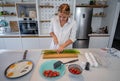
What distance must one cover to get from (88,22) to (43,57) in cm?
203

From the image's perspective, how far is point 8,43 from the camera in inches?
97.0

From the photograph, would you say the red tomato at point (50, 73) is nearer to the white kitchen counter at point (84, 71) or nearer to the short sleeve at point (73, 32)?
the white kitchen counter at point (84, 71)

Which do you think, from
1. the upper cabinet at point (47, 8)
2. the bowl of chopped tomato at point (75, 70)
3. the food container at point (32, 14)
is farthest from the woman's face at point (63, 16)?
the food container at point (32, 14)

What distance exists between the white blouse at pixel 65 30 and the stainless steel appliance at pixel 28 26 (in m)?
1.01

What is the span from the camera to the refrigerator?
2.64 metres

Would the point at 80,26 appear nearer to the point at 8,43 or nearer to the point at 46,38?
the point at 46,38

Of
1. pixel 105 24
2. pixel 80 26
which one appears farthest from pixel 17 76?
pixel 105 24

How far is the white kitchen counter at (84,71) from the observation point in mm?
824

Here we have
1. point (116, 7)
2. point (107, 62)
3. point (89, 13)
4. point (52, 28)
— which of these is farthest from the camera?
point (89, 13)

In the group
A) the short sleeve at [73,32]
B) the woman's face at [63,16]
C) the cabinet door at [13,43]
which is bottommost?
the cabinet door at [13,43]

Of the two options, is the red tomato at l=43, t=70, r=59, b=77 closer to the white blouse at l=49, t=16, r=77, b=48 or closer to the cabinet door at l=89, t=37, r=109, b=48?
the white blouse at l=49, t=16, r=77, b=48

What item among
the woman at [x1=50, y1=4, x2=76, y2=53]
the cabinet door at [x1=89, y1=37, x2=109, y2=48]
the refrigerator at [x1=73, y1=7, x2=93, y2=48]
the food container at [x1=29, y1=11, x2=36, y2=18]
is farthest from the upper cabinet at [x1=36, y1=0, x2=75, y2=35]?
the woman at [x1=50, y1=4, x2=76, y2=53]

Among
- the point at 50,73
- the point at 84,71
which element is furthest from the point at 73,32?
the point at 50,73

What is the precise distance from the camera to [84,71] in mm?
911
